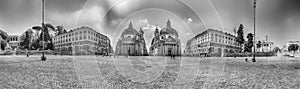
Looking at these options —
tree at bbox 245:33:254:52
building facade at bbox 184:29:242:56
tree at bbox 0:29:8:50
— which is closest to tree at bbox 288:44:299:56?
tree at bbox 245:33:254:52

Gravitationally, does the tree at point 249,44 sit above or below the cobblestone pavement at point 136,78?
above

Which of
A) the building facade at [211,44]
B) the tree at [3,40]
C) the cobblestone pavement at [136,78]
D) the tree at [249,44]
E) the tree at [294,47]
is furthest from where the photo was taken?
the tree at [294,47]

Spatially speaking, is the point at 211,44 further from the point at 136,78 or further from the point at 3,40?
the point at 3,40

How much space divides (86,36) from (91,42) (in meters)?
1.00

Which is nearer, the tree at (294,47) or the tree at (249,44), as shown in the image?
the tree at (249,44)

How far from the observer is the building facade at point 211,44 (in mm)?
18294

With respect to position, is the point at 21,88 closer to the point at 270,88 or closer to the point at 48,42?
the point at 270,88

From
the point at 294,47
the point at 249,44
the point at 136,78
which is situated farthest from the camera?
the point at 294,47

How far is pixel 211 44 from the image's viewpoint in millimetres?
31547

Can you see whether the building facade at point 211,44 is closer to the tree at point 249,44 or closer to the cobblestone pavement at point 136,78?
the tree at point 249,44

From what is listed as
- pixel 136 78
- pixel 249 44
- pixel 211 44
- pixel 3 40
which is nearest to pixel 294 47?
pixel 249 44

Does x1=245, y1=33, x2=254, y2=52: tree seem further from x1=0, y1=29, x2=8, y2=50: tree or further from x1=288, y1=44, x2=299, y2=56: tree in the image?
x1=0, y1=29, x2=8, y2=50: tree

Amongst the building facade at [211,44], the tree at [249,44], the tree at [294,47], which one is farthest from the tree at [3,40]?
the tree at [294,47]

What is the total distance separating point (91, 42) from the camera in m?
11.8
